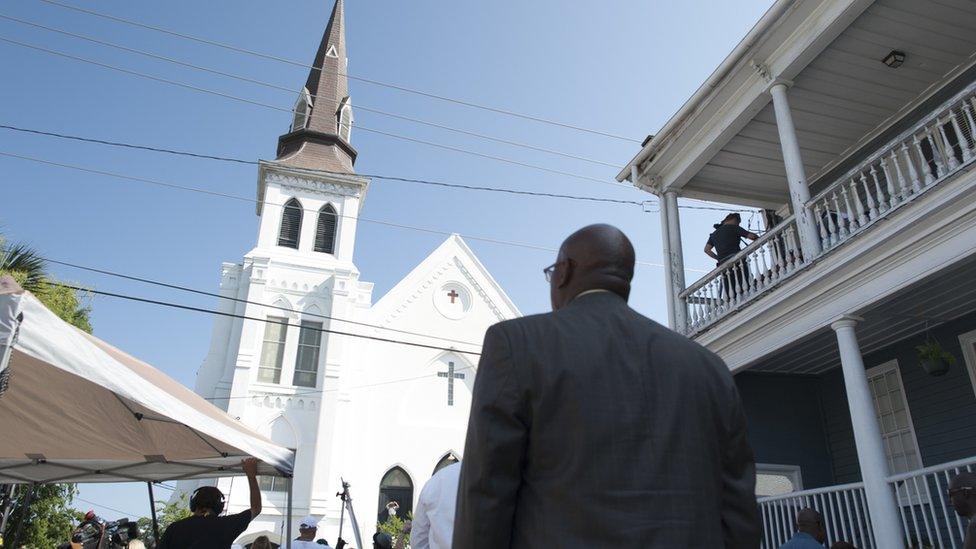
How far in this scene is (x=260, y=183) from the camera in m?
32.1

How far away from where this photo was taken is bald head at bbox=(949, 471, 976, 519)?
4625 mm

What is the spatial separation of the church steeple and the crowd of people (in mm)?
30998

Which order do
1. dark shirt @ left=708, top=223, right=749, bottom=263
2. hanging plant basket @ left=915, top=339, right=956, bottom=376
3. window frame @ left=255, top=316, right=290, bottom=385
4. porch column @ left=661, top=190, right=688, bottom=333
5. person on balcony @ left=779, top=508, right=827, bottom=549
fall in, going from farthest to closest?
window frame @ left=255, top=316, right=290, bottom=385 < porch column @ left=661, top=190, right=688, bottom=333 < dark shirt @ left=708, top=223, right=749, bottom=263 < hanging plant basket @ left=915, top=339, right=956, bottom=376 < person on balcony @ left=779, top=508, right=827, bottom=549

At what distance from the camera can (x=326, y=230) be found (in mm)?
30797

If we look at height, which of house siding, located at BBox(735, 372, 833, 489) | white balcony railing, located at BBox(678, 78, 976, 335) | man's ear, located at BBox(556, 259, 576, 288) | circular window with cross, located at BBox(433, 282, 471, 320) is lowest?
man's ear, located at BBox(556, 259, 576, 288)

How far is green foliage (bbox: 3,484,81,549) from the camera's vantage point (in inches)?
593

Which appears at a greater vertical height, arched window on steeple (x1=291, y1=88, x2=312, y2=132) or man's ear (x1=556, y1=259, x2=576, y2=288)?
arched window on steeple (x1=291, y1=88, x2=312, y2=132)

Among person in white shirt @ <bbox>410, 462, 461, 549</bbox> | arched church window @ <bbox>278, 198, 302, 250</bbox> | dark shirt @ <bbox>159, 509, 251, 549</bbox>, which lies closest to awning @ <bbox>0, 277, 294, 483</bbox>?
dark shirt @ <bbox>159, 509, 251, 549</bbox>

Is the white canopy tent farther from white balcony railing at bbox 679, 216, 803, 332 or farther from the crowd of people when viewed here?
white balcony railing at bbox 679, 216, 803, 332

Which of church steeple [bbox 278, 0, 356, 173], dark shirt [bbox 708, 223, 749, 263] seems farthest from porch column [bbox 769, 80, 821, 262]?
church steeple [bbox 278, 0, 356, 173]

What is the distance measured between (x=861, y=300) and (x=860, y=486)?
81.3 inches

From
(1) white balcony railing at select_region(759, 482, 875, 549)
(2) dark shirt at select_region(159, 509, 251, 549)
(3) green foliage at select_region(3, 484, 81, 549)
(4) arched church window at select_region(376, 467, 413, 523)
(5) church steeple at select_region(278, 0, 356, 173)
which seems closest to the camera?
(2) dark shirt at select_region(159, 509, 251, 549)

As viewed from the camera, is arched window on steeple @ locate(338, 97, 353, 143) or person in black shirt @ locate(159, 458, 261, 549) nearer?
person in black shirt @ locate(159, 458, 261, 549)

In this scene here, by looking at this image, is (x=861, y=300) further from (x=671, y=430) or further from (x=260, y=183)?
(x=260, y=183)
